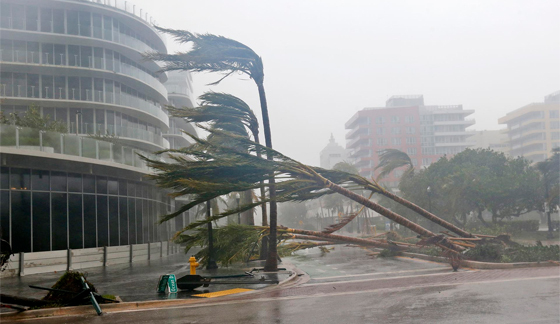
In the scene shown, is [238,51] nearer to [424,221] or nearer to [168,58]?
[168,58]

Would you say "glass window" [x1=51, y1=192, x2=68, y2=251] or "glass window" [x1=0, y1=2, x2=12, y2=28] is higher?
"glass window" [x1=0, y1=2, x2=12, y2=28]

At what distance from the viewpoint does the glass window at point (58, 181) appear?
22875mm

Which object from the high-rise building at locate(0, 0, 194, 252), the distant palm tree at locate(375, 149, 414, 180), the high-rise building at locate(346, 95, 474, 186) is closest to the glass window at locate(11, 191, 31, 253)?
the high-rise building at locate(0, 0, 194, 252)

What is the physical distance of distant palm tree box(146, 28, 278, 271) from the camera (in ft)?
58.8

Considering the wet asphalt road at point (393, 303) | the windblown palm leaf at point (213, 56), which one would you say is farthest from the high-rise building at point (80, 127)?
the wet asphalt road at point (393, 303)

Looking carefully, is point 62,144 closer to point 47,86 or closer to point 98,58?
point 47,86

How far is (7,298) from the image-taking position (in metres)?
10.0

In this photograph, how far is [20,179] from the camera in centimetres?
2131

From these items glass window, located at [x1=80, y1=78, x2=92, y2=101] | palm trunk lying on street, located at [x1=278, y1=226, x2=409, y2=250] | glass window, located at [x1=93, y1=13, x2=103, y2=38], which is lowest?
palm trunk lying on street, located at [x1=278, y1=226, x2=409, y2=250]

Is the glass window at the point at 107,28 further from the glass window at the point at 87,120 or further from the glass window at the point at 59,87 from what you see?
the glass window at the point at 87,120

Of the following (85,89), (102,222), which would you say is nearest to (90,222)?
(102,222)

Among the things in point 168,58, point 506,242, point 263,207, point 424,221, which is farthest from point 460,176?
point 168,58

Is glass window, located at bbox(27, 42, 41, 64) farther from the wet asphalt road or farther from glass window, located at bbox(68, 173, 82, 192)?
the wet asphalt road

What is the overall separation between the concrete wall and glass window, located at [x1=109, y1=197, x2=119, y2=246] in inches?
19.3
